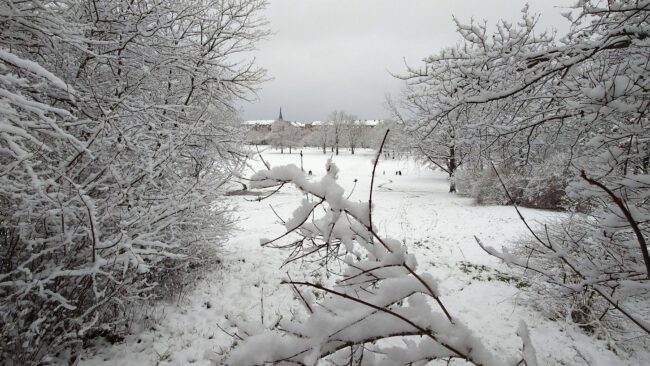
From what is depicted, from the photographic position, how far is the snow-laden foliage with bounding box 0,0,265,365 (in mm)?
2443

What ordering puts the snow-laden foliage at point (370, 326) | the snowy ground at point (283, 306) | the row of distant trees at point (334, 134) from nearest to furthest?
the snow-laden foliage at point (370, 326)
the snowy ground at point (283, 306)
the row of distant trees at point (334, 134)

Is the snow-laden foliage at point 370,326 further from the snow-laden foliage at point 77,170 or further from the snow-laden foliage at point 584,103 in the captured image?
the snow-laden foliage at point 77,170

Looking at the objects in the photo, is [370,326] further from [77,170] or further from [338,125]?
[338,125]

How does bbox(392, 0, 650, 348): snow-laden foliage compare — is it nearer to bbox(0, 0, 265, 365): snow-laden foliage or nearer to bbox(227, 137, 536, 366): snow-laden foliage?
bbox(227, 137, 536, 366): snow-laden foliage

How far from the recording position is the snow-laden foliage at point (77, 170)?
244 cm

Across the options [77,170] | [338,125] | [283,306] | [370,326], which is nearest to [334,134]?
[338,125]

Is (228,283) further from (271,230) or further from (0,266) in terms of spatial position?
(271,230)

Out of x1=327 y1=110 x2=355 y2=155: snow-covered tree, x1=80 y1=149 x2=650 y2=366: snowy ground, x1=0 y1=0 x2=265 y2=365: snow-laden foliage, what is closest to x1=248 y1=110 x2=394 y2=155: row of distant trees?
x1=327 y1=110 x2=355 y2=155: snow-covered tree

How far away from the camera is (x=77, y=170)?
302cm

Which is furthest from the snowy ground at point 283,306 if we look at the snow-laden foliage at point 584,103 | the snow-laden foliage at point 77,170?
the snow-laden foliage at point 584,103

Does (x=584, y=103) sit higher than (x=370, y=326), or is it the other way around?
(x=584, y=103)

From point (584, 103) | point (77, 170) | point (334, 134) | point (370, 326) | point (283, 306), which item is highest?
point (334, 134)

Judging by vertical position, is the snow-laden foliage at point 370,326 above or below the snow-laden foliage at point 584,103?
below

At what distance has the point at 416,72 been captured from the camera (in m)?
3.66
